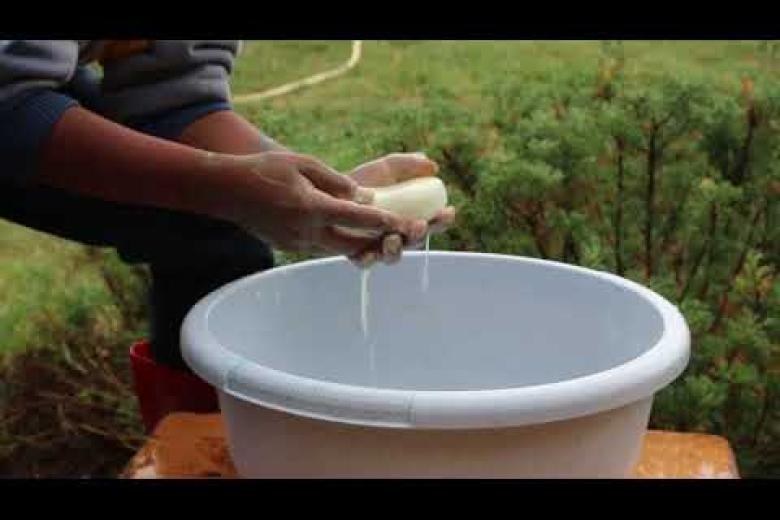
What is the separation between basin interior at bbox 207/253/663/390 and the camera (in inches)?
67.8

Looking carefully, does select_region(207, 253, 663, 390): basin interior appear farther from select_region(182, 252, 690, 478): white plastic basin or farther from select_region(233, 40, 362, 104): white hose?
select_region(233, 40, 362, 104): white hose

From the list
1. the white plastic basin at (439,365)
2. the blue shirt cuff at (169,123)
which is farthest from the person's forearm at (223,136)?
the white plastic basin at (439,365)

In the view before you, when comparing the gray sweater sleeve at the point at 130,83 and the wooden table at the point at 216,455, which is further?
the wooden table at the point at 216,455

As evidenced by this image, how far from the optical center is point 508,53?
144 inches

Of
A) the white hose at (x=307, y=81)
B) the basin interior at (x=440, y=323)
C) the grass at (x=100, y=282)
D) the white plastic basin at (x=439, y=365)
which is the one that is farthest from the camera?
the white hose at (x=307, y=81)

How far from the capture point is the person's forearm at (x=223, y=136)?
69.6 inches

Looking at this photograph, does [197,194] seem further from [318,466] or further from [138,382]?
[138,382]

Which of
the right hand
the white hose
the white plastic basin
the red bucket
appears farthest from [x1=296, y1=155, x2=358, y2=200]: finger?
the white hose

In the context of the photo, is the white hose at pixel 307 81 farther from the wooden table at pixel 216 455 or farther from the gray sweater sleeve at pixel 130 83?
the wooden table at pixel 216 455

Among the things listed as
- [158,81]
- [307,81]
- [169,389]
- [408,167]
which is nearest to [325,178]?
[408,167]

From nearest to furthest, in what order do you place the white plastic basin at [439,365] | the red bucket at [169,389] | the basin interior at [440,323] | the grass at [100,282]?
1. the white plastic basin at [439,365]
2. the basin interior at [440,323]
3. the red bucket at [169,389]
4. the grass at [100,282]

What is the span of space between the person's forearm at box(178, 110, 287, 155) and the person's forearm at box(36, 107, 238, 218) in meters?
Result: 0.26

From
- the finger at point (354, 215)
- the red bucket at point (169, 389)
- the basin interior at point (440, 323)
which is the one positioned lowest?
the red bucket at point (169, 389)
